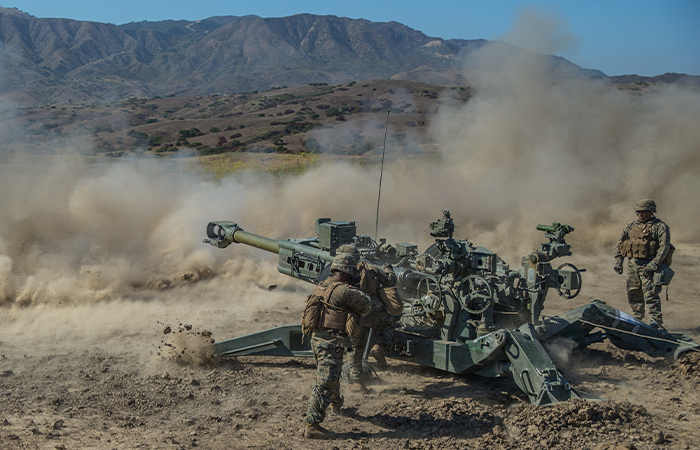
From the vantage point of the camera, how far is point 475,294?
671 centimetres

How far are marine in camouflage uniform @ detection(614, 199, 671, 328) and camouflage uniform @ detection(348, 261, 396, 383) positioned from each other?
4.01 metres

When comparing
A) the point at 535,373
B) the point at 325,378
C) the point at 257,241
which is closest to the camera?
the point at 325,378

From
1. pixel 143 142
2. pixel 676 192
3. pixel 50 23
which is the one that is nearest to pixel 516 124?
pixel 676 192

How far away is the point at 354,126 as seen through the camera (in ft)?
98.9

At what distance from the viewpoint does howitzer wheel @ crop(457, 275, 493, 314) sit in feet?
21.9

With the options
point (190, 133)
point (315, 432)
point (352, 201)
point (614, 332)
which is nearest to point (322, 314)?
point (315, 432)

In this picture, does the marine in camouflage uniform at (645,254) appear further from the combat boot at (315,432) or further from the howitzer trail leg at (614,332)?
the combat boot at (315,432)

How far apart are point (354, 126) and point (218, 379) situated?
79.7 feet

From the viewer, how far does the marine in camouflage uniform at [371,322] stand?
597 centimetres

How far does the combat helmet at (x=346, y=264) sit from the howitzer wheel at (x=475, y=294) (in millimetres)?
1834

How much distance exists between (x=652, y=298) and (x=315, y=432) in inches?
225

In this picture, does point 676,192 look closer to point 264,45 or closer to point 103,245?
point 103,245

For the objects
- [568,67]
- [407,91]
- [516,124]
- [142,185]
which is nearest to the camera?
[142,185]

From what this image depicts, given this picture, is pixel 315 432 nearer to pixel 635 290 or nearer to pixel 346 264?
pixel 346 264
